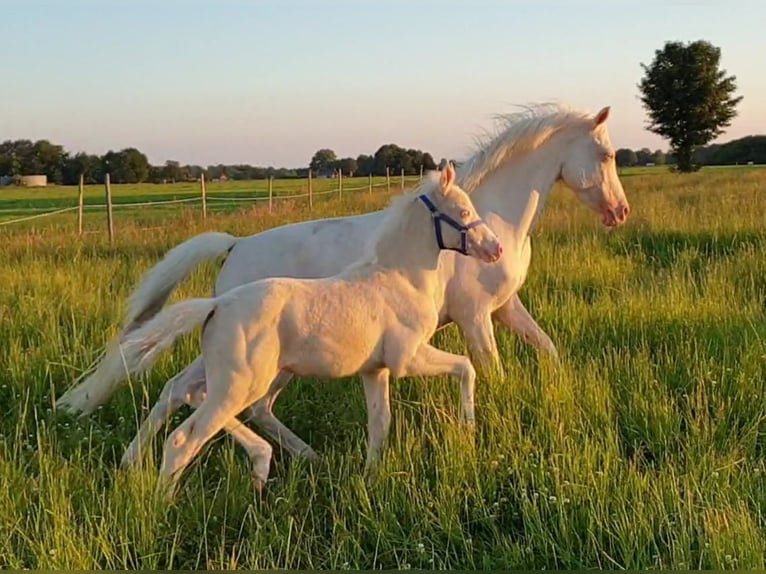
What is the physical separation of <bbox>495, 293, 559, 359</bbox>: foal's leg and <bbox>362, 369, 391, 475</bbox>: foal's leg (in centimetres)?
149

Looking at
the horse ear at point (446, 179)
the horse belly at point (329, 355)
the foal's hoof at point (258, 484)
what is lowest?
the foal's hoof at point (258, 484)

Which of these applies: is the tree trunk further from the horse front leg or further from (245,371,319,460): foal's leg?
(245,371,319,460): foal's leg

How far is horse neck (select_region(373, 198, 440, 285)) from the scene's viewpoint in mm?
3814

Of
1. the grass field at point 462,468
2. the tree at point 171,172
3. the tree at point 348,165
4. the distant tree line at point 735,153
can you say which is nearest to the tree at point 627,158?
the distant tree line at point 735,153

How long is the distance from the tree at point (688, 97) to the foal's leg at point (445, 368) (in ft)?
157

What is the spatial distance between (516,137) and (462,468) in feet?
8.33

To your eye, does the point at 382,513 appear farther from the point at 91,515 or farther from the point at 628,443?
the point at 628,443

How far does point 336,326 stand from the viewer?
3.53 m

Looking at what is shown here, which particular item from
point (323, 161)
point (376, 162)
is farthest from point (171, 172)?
point (376, 162)

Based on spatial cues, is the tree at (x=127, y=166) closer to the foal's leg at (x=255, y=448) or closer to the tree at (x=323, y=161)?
the tree at (x=323, y=161)

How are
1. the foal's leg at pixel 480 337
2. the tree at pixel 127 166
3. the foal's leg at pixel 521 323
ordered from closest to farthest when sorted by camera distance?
the foal's leg at pixel 480 337 < the foal's leg at pixel 521 323 < the tree at pixel 127 166

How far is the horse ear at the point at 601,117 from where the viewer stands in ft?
16.9

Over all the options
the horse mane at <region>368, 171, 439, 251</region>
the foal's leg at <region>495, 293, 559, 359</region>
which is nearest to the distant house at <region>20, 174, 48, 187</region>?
the foal's leg at <region>495, 293, 559, 359</region>

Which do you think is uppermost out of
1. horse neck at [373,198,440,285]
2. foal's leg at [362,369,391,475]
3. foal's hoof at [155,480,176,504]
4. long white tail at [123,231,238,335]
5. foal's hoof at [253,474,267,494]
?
horse neck at [373,198,440,285]
